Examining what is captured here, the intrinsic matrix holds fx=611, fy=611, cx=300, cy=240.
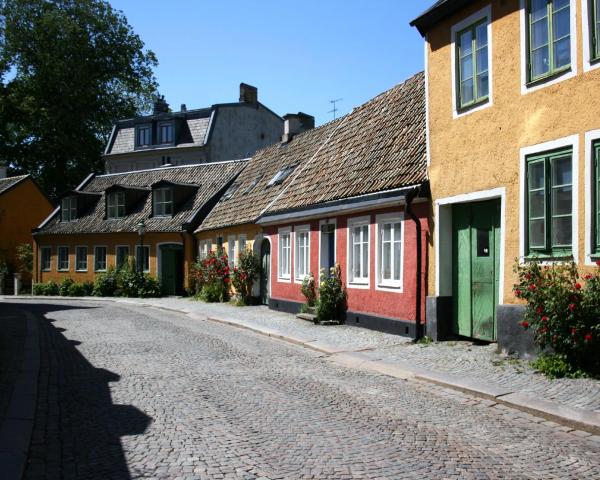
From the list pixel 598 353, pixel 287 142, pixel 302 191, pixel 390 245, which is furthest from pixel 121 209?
pixel 598 353

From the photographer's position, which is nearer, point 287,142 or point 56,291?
point 287,142

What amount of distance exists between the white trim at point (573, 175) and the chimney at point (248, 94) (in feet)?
126

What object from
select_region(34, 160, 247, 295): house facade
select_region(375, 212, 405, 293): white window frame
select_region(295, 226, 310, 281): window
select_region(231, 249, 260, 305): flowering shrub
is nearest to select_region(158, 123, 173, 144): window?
select_region(34, 160, 247, 295): house facade

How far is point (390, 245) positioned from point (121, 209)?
2460cm

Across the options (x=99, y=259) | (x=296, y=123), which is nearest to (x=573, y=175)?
(x=296, y=123)

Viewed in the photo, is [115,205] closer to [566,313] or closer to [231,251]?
[231,251]

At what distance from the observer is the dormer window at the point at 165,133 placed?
45.9 metres

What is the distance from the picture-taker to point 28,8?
44.7m

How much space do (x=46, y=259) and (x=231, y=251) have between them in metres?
17.4

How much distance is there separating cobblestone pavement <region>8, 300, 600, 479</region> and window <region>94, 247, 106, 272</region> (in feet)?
82.2

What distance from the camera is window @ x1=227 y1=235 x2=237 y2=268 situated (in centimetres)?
2452

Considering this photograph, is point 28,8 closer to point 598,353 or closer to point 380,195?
point 380,195

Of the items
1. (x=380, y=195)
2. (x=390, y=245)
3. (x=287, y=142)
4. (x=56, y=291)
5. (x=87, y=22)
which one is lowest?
(x=56, y=291)

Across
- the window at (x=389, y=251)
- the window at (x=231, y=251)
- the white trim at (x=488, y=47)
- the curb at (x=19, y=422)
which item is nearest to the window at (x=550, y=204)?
the white trim at (x=488, y=47)
